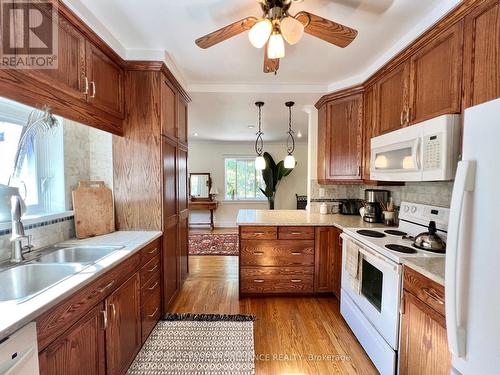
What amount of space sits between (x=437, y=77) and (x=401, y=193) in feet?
4.13

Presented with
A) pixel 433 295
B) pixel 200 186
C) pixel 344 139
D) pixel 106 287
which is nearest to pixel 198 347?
pixel 106 287

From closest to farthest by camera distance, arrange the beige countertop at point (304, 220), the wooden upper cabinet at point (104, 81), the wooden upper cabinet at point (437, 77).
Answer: the wooden upper cabinet at point (437, 77) < the wooden upper cabinet at point (104, 81) < the beige countertop at point (304, 220)

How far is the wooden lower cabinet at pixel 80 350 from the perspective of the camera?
1.01 m

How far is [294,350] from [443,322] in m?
1.18

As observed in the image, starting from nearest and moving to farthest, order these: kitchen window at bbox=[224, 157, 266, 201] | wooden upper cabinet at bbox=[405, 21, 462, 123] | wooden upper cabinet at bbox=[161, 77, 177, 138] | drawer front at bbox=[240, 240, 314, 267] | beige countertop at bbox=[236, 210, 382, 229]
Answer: wooden upper cabinet at bbox=[405, 21, 462, 123] → wooden upper cabinet at bbox=[161, 77, 177, 138] → beige countertop at bbox=[236, 210, 382, 229] → drawer front at bbox=[240, 240, 314, 267] → kitchen window at bbox=[224, 157, 266, 201]

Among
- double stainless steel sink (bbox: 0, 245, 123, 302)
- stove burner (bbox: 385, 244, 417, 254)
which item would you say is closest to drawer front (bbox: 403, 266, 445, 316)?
stove burner (bbox: 385, 244, 417, 254)

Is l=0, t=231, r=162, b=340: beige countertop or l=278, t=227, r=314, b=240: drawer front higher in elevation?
l=0, t=231, r=162, b=340: beige countertop

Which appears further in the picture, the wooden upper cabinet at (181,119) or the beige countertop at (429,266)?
the wooden upper cabinet at (181,119)

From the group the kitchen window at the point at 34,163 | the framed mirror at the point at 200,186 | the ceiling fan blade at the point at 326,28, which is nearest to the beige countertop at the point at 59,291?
the kitchen window at the point at 34,163

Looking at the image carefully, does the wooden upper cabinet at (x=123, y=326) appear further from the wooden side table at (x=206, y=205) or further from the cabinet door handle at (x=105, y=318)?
A: the wooden side table at (x=206, y=205)

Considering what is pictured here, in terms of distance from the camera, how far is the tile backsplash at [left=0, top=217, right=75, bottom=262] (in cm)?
140

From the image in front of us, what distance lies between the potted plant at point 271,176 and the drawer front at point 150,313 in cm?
430

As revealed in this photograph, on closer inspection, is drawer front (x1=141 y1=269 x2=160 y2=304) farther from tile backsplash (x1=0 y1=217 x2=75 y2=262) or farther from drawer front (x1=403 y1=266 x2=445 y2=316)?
drawer front (x1=403 y1=266 x2=445 y2=316)

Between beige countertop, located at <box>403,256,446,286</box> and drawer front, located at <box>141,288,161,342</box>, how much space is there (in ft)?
6.25
